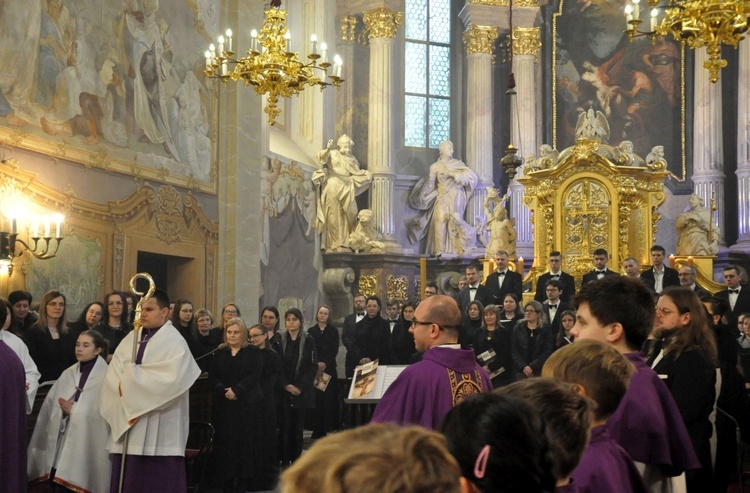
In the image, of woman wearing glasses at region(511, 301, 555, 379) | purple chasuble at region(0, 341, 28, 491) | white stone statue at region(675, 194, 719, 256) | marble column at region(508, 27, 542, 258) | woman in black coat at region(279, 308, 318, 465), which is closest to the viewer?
purple chasuble at region(0, 341, 28, 491)

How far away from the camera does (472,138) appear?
2353cm

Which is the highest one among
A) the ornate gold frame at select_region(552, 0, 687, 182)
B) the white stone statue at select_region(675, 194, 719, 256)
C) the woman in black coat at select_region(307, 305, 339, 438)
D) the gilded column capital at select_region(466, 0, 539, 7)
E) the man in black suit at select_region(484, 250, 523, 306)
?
the gilded column capital at select_region(466, 0, 539, 7)

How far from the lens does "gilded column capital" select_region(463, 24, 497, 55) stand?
2361cm

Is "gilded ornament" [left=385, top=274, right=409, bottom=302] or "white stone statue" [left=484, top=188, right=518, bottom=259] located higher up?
"white stone statue" [left=484, top=188, right=518, bottom=259]

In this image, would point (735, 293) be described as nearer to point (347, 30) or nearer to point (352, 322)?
point (352, 322)

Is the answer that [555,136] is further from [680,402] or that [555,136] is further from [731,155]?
[680,402]

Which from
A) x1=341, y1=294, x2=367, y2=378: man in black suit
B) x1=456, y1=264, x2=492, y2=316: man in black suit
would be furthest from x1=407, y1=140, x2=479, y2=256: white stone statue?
x1=341, y1=294, x2=367, y2=378: man in black suit

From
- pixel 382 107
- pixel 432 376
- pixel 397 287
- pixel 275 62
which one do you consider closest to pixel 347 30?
pixel 382 107

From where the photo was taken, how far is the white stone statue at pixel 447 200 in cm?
2261

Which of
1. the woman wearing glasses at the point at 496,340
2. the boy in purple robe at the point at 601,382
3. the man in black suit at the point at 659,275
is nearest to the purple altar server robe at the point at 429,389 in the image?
the boy in purple robe at the point at 601,382

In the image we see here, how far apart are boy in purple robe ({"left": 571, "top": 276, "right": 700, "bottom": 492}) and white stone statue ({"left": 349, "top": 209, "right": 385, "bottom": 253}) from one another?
662 inches

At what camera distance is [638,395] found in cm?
441

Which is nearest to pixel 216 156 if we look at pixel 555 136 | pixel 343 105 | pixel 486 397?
pixel 343 105

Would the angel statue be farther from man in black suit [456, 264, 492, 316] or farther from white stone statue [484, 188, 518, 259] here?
man in black suit [456, 264, 492, 316]
